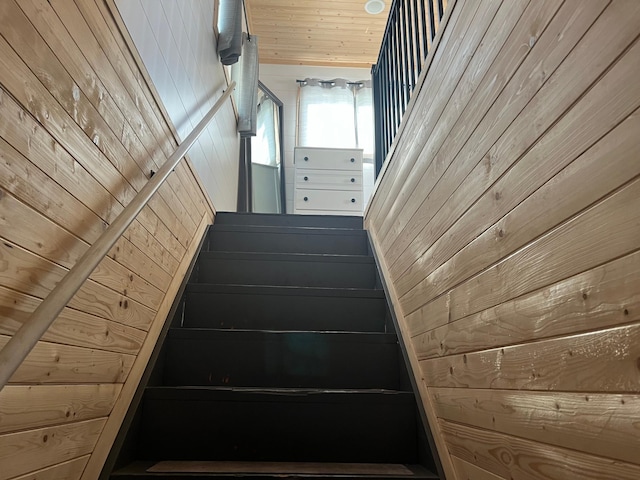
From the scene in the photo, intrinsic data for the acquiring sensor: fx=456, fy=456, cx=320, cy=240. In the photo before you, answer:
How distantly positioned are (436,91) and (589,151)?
2.92 ft

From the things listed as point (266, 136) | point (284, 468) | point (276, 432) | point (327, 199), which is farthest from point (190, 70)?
point (266, 136)

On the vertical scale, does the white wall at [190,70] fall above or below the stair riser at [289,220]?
A: above

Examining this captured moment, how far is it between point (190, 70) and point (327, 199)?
243 cm

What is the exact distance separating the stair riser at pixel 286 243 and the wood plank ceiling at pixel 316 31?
304 cm

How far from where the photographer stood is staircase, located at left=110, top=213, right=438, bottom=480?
1.46 metres

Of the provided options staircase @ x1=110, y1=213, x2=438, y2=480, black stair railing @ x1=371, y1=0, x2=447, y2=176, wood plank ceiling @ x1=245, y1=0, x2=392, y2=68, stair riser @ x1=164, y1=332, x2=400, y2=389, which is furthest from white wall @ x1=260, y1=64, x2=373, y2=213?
stair riser @ x1=164, y1=332, x2=400, y2=389

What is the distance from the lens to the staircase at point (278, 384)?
1.46 metres

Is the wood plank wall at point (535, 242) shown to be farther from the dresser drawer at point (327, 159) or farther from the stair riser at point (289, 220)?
the dresser drawer at point (327, 159)

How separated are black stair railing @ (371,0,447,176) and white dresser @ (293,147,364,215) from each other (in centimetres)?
161

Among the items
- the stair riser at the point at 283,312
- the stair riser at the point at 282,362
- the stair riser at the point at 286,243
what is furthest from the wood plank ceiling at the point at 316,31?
the stair riser at the point at 282,362

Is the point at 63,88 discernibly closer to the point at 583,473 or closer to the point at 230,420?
the point at 230,420

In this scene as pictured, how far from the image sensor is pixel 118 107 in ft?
4.26

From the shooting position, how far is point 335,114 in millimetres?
5309

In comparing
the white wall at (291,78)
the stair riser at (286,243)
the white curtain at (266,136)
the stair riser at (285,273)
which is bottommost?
the stair riser at (285,273)
